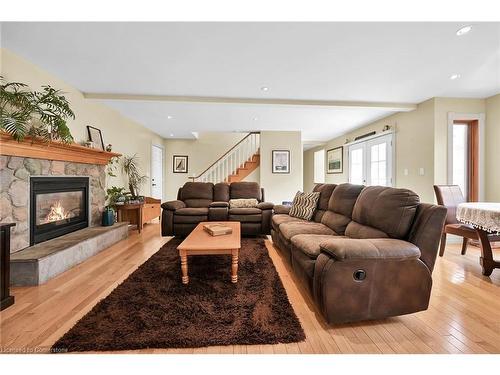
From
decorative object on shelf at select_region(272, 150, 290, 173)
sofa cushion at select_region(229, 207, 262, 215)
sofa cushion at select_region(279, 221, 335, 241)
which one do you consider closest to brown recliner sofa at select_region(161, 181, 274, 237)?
sofa cushion at select_region(229, 207, 262, 215)

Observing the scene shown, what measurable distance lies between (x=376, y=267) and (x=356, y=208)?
92 cm

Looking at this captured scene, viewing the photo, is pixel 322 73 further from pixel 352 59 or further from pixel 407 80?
pixel 407 80

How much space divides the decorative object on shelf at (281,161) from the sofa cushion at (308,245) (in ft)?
13.3

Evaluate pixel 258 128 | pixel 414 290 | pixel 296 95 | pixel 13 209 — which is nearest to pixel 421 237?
pixel 414 290

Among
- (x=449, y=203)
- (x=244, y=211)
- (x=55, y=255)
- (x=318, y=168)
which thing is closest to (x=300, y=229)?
(x=244, y=211)

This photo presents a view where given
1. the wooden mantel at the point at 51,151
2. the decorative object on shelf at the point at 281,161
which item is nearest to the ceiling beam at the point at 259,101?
the wooden mantel at the point at 51,151

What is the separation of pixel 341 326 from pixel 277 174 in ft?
16.0

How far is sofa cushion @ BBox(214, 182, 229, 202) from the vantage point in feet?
15.6

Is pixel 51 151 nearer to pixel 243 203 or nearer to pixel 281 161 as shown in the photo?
pixel 243 203

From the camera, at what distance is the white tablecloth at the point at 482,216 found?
2.14 meters

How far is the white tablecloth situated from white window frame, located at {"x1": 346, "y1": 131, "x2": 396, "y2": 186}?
7.80 feet

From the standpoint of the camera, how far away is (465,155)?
3971mm
